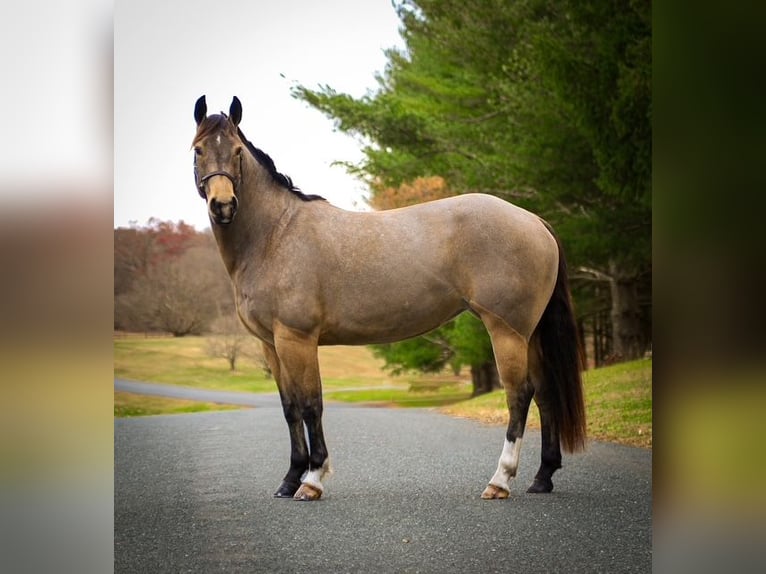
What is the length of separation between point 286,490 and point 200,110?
5.99ft

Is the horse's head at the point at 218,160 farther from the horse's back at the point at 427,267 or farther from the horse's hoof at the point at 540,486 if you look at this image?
the horse's hoof at the point at 540,486

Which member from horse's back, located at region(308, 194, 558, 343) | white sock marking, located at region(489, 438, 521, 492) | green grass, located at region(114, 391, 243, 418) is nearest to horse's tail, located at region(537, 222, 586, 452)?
horse's back, located at region(308, 194, 558, 343)

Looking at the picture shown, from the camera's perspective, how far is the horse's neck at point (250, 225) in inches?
143

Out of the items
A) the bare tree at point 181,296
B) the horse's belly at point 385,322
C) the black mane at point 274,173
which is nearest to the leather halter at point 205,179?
the black mane at point 274,173

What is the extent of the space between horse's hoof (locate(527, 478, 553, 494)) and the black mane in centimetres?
173

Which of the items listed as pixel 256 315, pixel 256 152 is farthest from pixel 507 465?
pixel 256 152

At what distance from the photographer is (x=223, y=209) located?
354cm

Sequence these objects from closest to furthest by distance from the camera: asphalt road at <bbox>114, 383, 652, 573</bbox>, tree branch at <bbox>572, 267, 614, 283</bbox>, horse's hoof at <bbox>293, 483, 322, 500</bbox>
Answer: asphalt road at <bbox>114, 383, 652, 573</bbox> → horse's hoof at <bbox>293, 483, 322, 500</bbox> → tree branch at <bbox>572, 267, 614, 283</bbox>

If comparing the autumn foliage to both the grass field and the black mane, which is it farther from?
the grass field

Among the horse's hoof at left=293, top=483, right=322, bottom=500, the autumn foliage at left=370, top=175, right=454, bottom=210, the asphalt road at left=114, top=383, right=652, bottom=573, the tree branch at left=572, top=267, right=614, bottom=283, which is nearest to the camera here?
the asphalt road at left=114, top=383, right=652, bottom=573

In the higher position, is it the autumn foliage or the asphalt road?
the autumn foliage

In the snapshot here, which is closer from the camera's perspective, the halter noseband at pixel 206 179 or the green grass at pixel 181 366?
the halter noseband at pixel 206 179

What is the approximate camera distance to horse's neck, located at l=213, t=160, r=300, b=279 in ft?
11.9
